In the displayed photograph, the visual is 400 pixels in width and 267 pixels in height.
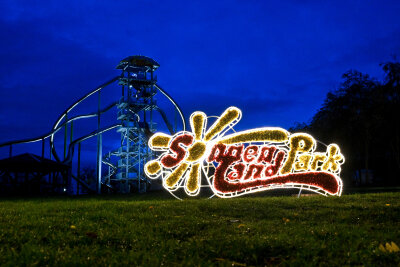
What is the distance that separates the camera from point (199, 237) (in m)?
7.63

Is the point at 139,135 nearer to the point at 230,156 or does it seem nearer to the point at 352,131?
the point at 352,131

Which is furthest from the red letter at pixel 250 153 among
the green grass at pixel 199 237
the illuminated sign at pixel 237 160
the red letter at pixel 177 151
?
the green grass at pixel 199 237

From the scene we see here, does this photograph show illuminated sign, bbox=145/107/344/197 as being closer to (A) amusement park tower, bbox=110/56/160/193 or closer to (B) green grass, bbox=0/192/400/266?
(B) green grass, bbox=0/192/400/266

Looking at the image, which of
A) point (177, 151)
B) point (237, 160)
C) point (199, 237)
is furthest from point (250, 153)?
point (199, 237)

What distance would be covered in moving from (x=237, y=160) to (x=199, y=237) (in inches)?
374

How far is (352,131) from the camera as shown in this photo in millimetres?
37562

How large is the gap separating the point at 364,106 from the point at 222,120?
2427 cm

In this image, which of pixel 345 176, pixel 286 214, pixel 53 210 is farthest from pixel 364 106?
pixel 53 210

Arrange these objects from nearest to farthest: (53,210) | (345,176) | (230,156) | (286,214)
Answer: (286,214) → (53,210) → (230,156) → (345,176)

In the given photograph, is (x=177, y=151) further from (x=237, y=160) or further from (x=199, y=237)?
(x=199, y=237)

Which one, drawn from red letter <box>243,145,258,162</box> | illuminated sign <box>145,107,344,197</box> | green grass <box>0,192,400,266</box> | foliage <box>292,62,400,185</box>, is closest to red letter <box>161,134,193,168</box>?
illuminated sign <box>145,107,344,197</box>

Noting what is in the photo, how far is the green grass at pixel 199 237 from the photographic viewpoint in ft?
20.2

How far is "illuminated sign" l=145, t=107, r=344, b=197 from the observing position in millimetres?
16734

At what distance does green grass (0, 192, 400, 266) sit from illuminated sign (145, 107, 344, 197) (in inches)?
215
